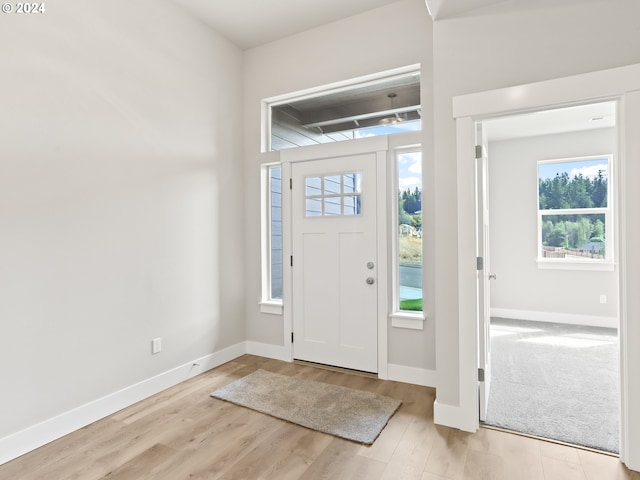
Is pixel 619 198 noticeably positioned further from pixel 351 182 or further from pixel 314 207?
pixel 314 207

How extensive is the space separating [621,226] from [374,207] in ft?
5.65

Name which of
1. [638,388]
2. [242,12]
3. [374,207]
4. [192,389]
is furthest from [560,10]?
[192,389]

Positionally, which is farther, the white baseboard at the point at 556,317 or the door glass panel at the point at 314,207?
the white baseboard at the point at 556,317

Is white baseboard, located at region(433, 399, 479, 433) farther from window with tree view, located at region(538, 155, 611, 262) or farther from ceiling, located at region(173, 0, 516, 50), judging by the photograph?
window with tree view, located at region(538, 155, 611, 262)

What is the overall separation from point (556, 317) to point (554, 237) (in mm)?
1154

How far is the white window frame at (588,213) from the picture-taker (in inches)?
195

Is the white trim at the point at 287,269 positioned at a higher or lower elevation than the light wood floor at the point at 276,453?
higher

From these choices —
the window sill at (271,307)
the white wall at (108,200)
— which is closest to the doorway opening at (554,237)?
the window sill at (271,307)

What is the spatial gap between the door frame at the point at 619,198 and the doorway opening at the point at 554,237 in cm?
166

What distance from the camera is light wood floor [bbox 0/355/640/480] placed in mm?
1915

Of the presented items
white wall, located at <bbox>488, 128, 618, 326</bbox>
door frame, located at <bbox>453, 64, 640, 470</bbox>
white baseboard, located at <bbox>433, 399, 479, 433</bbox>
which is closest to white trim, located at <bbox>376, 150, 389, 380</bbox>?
white baseboard, located at <bbox>433, 399, 479, 433</bbox>

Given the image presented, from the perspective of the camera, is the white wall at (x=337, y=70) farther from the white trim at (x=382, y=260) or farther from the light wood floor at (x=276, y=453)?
the light wood floor at (x=276, y=453)

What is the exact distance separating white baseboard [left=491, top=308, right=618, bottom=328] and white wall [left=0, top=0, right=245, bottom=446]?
13.9ft

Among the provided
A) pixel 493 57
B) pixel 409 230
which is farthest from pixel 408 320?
pixel 493 57
